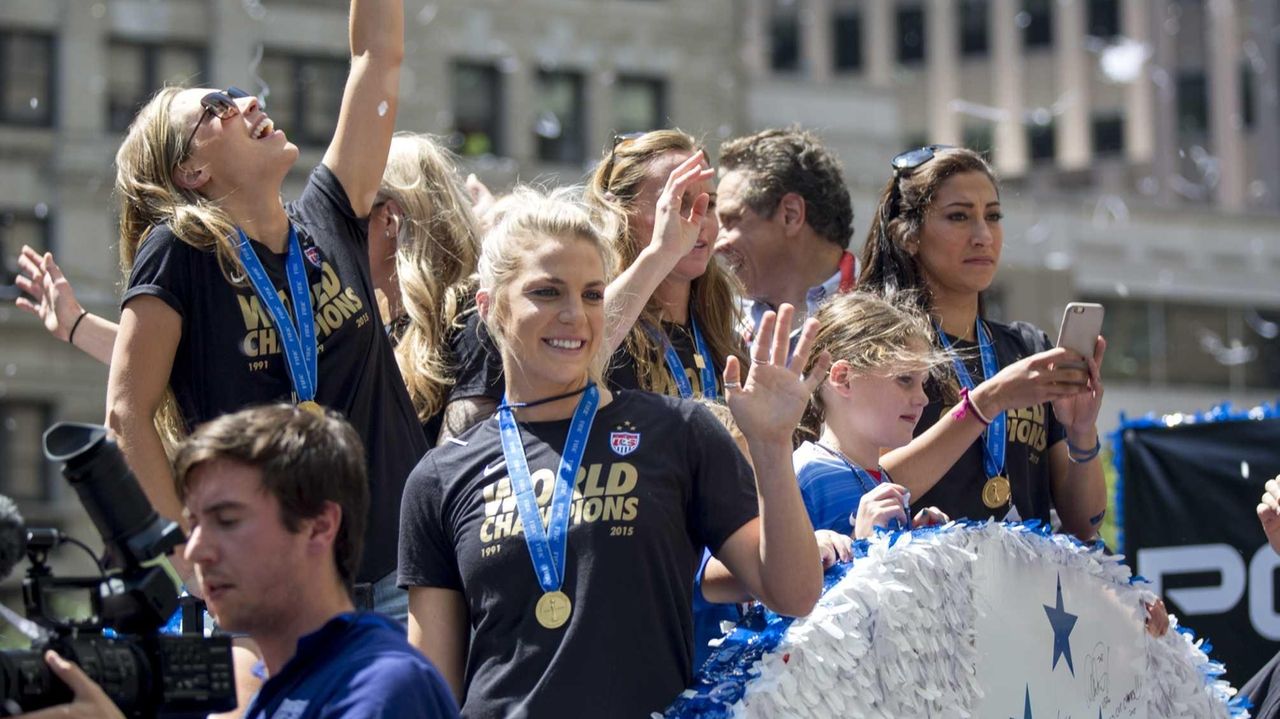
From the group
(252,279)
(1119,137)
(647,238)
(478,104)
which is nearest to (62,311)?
(252,279)

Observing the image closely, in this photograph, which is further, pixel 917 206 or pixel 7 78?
pixel 7 78

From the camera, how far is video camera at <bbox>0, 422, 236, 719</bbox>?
10.1 feet

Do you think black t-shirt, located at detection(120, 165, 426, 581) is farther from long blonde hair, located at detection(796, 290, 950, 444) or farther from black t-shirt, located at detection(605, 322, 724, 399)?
long blonde hair, located at detection(796, 290, 950, 444)

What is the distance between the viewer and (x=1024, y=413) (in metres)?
5.41

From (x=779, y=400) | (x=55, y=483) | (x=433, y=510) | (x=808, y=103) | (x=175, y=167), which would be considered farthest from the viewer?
(x=808, y=103)

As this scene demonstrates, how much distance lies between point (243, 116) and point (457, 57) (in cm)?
2562

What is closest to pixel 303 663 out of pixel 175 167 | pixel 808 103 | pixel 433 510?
pixel 433 510

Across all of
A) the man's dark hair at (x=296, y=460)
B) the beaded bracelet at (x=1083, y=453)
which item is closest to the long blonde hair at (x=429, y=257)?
the beaded bracelet at (x=1083, y=453)

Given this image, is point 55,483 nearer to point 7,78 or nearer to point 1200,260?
point 7,78

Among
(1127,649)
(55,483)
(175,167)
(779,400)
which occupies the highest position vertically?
(175,167)

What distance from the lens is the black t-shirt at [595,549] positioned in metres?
3.87

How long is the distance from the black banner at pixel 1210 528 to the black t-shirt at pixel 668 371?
10.7 ft

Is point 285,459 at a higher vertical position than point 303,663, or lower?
higher

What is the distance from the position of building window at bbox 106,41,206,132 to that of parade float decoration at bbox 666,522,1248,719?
81.6ft
